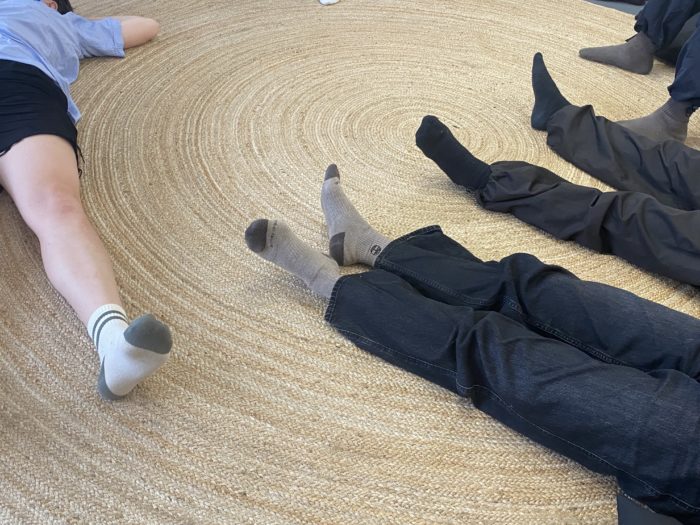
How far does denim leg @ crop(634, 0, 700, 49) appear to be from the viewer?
5.63ft

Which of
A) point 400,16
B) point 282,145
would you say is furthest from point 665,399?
point 400,16

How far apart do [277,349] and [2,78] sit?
71cm

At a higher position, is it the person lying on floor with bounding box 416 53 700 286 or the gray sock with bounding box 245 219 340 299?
the person lying on floor with bounding box 416 53 700 286

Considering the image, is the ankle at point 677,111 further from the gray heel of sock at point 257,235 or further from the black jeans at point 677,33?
the gray heel of sock at point 257,235

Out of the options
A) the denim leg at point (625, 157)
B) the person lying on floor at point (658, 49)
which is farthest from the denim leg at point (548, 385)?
the person lying on floor at point (658, 49)

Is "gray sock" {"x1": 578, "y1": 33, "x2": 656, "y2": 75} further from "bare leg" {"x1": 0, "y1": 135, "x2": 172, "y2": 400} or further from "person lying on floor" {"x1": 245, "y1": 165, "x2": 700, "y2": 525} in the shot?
"bare leg" {"x1": 0, "y1": 135, "x2": 172, "y2": 400}

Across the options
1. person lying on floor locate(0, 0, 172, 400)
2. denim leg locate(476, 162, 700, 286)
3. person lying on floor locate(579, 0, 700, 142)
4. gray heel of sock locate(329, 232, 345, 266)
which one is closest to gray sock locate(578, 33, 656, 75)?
person lying on floor locate(579, 0, 700, 142)

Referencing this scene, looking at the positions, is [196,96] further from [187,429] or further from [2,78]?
[187,429]

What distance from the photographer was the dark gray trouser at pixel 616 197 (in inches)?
45.4

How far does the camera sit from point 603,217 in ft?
3.95

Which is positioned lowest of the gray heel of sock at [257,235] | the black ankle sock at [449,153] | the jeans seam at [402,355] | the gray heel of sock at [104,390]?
the gray heel of sock at [104,390]

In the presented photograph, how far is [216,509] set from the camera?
813 mm

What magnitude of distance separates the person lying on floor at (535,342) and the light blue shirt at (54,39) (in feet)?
2.06

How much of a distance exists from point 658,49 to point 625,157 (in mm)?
649
